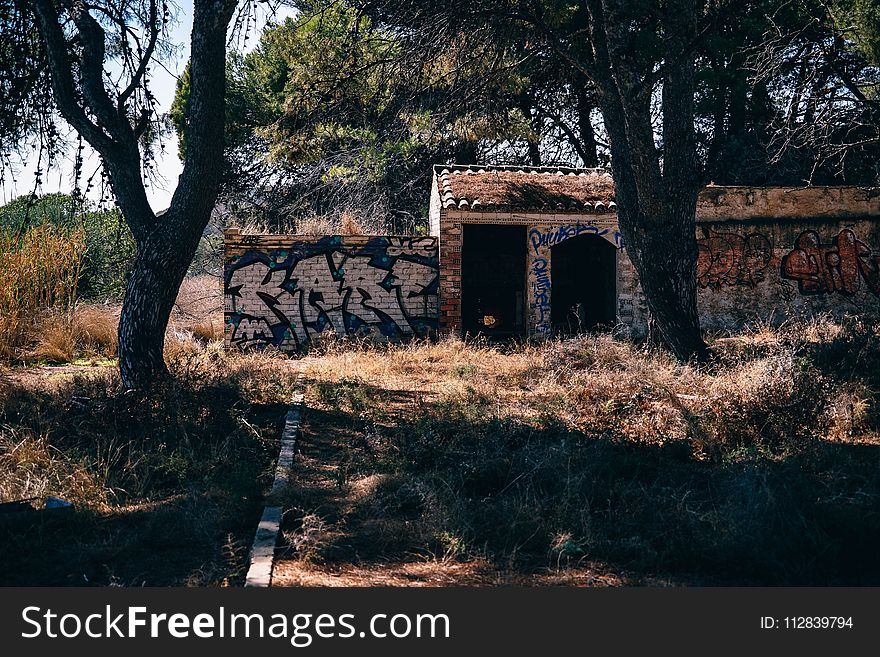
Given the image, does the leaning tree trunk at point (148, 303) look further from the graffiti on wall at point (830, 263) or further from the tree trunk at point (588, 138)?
the tree trunk at point (588, 138)

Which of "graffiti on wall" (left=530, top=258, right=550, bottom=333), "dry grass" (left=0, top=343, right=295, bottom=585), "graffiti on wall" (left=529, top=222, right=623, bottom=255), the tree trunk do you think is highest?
the tree trunk

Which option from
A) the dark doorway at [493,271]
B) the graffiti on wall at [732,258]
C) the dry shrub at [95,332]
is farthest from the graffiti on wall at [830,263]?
the dry shrub at [95,332]

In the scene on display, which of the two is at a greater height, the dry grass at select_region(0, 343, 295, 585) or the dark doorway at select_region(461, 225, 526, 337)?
the dark doorway at select_region(461, 225, 526, 337)

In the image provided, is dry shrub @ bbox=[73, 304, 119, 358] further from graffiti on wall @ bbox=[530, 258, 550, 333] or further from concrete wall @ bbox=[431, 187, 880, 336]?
graffiti on wall @ bbox=[530, 258, 550, 333]

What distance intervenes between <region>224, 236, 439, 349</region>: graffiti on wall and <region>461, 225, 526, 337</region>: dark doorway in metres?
3.65

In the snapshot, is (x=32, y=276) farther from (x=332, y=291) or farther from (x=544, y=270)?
(x=544, y=270)

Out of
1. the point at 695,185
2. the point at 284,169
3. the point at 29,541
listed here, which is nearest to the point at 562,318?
the point at 695,185

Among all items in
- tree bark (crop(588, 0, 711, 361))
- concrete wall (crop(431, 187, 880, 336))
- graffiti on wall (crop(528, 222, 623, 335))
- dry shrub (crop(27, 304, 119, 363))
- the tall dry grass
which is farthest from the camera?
concrete wall (crop(431, 187, 880, 336))

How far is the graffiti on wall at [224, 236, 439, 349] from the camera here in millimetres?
14547

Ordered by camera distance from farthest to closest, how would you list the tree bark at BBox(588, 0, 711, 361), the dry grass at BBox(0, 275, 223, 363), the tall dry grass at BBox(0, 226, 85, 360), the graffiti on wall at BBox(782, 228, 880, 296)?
the graffiti on wall at BBox(782, 228, 880, 296)
the dry grass at BBox(0, 275, 223, 363)
the tall dry grass at BBox(0, 226, 85, 360)
the tree bark at BBox(588, 0, 711, 361)

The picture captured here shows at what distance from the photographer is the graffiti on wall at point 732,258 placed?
49.9ft

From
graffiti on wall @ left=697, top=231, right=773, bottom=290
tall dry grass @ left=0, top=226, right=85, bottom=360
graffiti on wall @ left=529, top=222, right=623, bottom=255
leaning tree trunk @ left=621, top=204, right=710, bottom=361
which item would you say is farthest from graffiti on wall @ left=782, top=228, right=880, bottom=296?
tall dry grass @ left=0, top=226, right=85, bottom=360

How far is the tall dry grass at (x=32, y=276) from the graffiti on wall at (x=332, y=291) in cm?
284

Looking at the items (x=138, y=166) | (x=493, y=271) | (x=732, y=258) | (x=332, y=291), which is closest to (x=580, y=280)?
(x=493, y=271)
